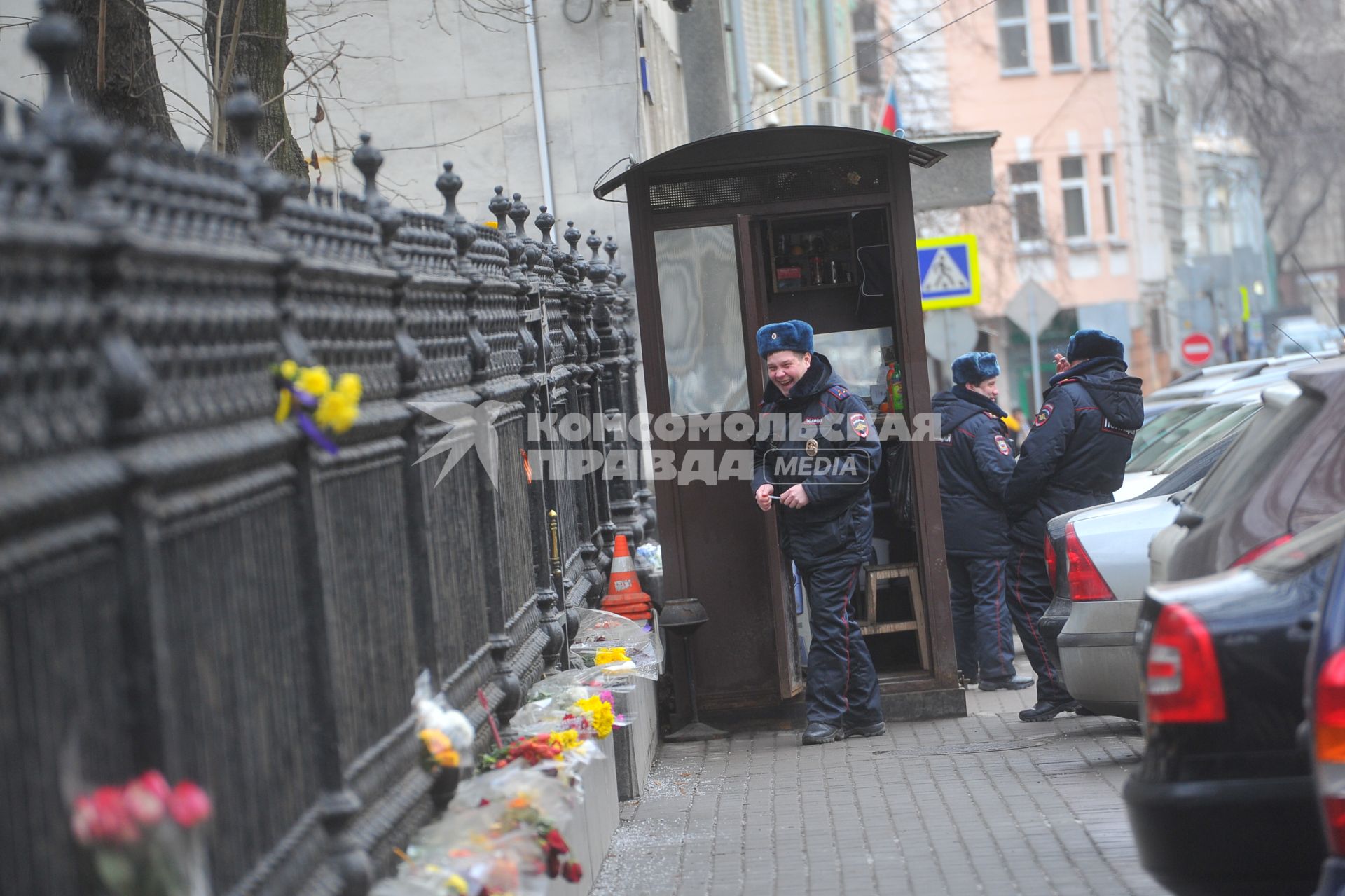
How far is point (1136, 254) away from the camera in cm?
4300

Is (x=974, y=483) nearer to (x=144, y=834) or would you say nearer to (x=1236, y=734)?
(x=1236, y=734)

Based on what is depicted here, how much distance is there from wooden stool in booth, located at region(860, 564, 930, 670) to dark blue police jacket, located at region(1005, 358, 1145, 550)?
788 millimetres

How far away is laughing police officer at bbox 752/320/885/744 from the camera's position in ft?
28.0

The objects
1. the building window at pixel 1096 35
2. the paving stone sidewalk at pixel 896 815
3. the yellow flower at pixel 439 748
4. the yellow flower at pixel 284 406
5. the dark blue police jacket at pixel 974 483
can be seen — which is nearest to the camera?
the yellow flower at pixel 284 406

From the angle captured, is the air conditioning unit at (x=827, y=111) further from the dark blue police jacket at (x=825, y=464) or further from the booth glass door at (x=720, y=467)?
the dark blue police jacket at (x=825, y=464)

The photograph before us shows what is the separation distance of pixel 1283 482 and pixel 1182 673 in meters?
1.42

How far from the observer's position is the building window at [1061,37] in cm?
4284

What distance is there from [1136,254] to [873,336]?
113 ft

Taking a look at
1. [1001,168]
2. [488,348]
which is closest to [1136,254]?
[1001,168]

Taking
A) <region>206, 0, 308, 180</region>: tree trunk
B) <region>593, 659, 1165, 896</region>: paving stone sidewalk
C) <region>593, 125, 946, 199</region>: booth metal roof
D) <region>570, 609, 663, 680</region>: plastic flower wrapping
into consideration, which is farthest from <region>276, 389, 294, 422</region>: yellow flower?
<region>206, 0, 308, 180</region>: tree trunk

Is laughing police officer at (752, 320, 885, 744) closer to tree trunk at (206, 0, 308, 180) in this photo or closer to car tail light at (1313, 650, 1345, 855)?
tree trunk at (206, 0, 308, 180)

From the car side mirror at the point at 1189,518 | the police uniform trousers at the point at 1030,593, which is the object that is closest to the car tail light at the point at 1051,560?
the police uniform trousers at the point at 1030,593

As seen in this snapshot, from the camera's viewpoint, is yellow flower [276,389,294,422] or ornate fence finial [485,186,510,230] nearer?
yellow flower [276,389,294,422]

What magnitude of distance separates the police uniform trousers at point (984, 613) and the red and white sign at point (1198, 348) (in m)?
20.3
